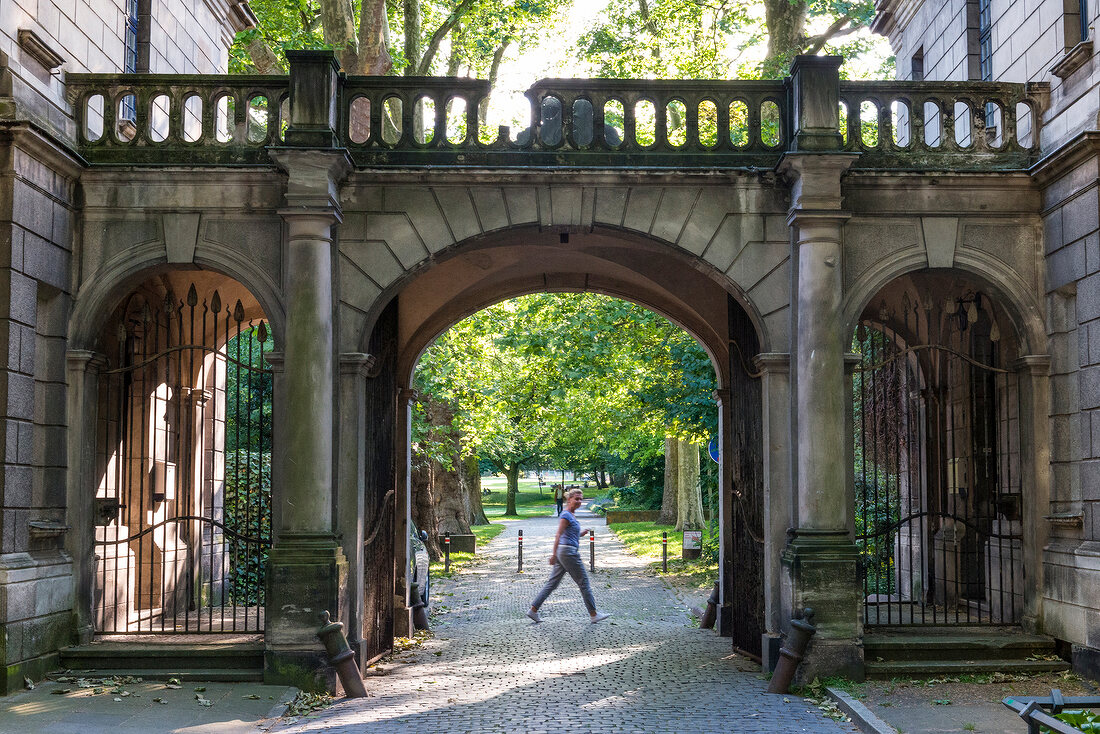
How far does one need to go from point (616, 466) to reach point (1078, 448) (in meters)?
53.4

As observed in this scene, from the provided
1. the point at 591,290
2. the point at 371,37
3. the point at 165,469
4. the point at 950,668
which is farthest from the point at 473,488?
the point at 950,668

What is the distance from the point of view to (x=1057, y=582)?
371 inches

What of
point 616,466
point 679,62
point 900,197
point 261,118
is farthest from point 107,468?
point 616,466

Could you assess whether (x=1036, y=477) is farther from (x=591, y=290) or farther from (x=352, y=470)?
(x=352, y=470)

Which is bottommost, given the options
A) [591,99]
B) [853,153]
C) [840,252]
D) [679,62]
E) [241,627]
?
[241,627]

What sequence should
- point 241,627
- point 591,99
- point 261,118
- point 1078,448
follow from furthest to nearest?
point 261,118 → point 241,627 → point 591,99 → point 1078,448

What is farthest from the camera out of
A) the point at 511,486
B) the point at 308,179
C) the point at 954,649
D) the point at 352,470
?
the point at 511,486

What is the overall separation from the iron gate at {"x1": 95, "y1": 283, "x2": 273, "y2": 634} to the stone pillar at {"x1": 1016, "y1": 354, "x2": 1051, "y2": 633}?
22.7ft

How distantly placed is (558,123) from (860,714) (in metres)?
5.79

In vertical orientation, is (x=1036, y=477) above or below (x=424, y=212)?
below

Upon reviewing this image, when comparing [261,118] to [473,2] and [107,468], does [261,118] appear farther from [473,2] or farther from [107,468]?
[107,468]

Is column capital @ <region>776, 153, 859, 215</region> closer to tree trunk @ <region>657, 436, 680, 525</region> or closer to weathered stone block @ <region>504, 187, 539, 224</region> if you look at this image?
weathered stone block @ <region>504, 187, 539, 224</region>

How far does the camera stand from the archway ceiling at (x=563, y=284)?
12453 millimetres

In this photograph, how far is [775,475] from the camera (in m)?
9.95
